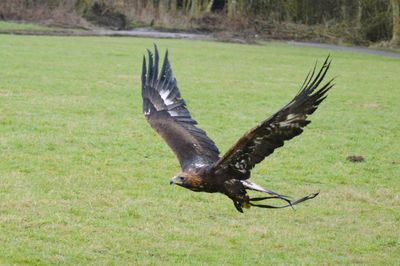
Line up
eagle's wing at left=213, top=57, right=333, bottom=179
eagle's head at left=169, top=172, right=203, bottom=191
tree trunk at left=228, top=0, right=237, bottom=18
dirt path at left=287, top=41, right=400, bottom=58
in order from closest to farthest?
eagle's wing at left=213, top=57, right=333, bottom=179 → eagle's head at left=169, top=172, right=203, bottom=191 → dirt path at left=287, top=41, right=400, bottom=58 → tree trunk at left=228, top=0, right=237, bottom=18

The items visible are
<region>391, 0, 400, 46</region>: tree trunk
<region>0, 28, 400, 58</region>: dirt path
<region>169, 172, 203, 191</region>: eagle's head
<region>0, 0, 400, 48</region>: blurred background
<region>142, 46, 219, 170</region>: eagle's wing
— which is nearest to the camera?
<region>169, 172, 203, 191</region>: eagle's head

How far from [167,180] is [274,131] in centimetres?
495

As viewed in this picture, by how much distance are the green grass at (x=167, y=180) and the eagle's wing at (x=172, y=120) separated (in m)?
1.15

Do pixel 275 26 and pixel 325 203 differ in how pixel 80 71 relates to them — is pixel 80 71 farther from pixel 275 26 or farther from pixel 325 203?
pixel 275 26

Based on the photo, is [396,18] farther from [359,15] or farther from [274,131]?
[274,131]

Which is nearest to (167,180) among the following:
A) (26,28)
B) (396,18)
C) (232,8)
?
(26,28)

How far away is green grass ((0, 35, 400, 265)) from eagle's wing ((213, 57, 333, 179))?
1747mm

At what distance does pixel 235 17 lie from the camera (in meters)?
49.0

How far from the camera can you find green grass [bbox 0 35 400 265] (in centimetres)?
814

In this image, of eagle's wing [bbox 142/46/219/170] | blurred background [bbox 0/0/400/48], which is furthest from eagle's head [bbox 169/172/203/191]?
blurred background [bbox 0/0/400/48]

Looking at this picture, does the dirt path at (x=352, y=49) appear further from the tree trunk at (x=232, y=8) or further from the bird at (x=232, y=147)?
the bird at (x=232, y=147)

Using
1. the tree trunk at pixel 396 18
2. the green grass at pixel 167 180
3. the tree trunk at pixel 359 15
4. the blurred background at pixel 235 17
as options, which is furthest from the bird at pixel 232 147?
the tree trunk at pixel 359 15

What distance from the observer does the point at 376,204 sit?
1028 cm

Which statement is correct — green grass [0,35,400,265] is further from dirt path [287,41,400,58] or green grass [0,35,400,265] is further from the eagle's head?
dirt path [287,41,400,58]
